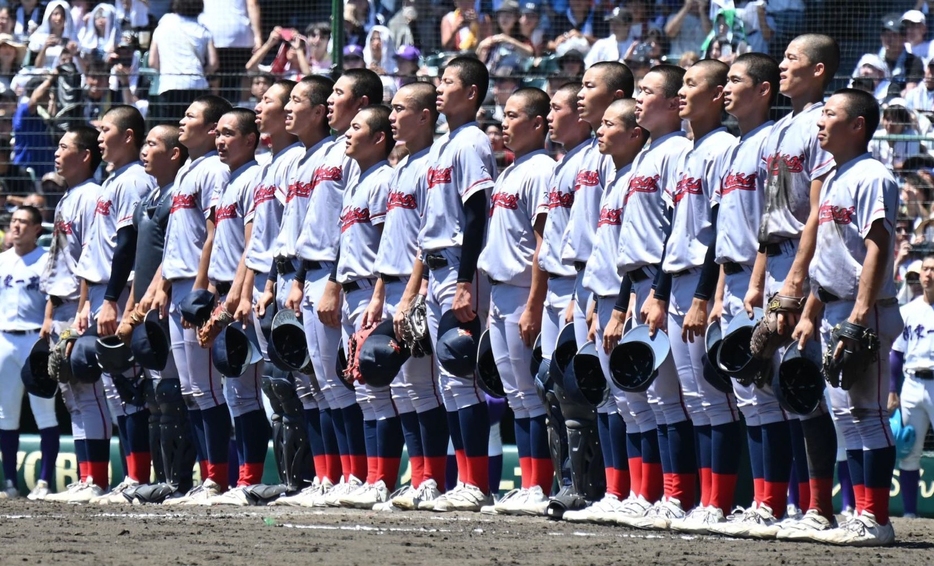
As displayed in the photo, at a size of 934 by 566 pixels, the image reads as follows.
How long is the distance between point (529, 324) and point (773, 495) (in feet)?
5.41

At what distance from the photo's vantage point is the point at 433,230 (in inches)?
321

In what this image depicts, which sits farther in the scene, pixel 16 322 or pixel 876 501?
pixel 16 322

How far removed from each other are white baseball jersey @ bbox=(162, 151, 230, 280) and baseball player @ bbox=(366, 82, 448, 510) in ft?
4.42

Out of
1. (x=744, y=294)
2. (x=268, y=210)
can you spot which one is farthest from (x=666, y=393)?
(x=268, y=210)

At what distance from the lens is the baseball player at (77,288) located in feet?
32.2

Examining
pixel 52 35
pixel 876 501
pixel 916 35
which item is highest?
pixel 52 35

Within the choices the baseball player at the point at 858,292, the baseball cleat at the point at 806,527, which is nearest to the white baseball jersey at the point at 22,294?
the baseball cleat at the point at 806,527

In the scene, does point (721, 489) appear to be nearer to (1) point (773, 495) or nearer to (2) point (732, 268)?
(1) point (773, 495)

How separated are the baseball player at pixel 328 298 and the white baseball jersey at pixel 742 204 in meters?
2.47

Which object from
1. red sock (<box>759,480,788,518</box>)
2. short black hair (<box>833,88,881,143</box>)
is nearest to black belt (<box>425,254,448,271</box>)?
red sock (<box>759,480,788,518</box>)

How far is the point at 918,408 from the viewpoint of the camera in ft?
33.6

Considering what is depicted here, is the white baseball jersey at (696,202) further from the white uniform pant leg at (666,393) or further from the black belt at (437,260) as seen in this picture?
the black belt at (437,260)

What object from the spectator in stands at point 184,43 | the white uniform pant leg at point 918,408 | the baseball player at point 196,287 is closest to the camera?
the baseball player at point 196,287

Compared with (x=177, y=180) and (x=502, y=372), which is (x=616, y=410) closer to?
(x=502, y=372)
